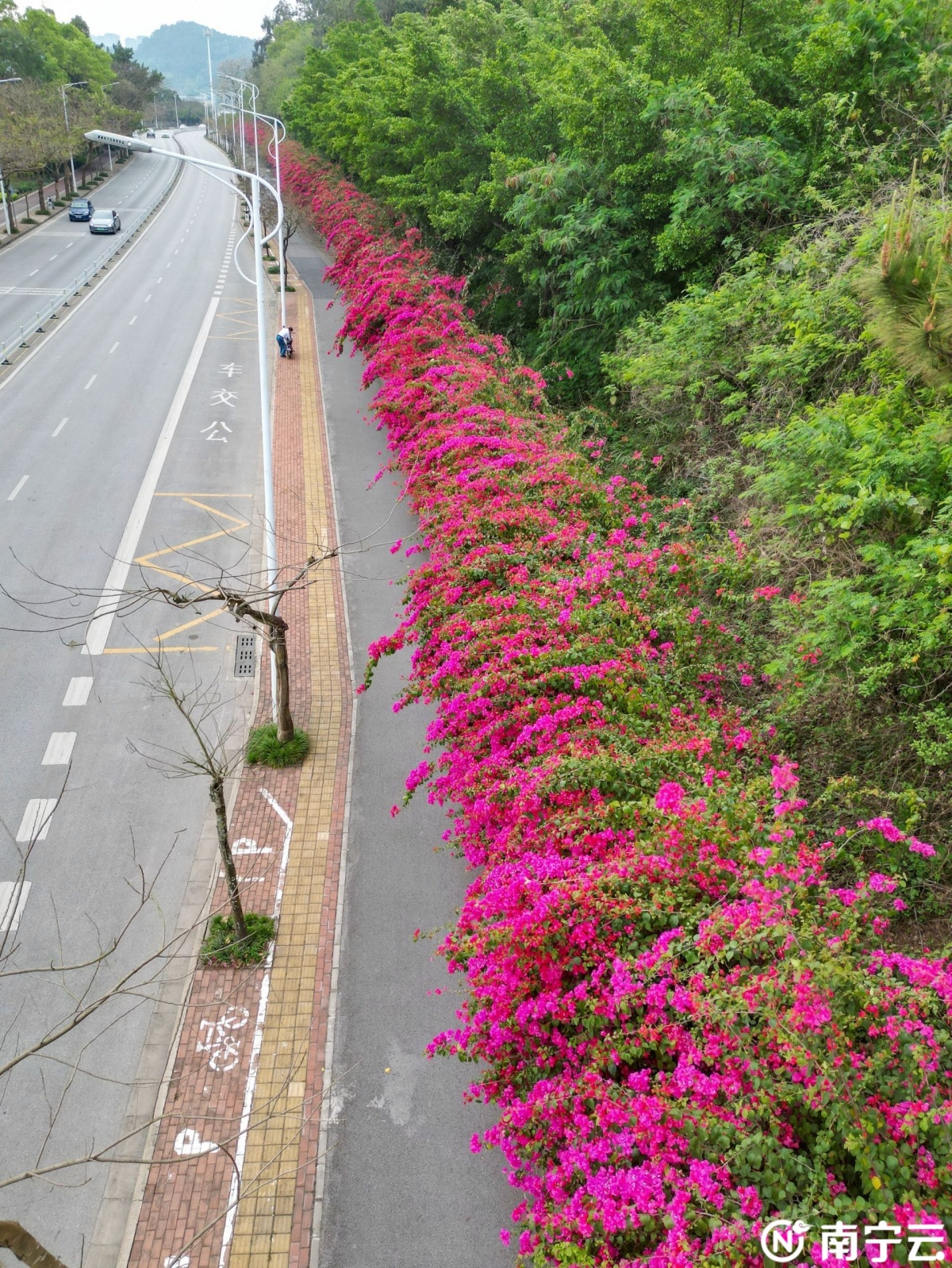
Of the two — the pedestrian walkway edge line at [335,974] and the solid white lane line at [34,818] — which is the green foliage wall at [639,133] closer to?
the pedestrian walkway edge line at [335,974]

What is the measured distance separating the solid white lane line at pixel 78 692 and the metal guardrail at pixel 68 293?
661 inches

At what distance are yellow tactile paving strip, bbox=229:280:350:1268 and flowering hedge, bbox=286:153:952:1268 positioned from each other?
1.82 meters

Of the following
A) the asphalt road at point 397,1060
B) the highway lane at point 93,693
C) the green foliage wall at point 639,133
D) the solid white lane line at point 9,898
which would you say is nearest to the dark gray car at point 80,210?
the highway lane at point 93,693

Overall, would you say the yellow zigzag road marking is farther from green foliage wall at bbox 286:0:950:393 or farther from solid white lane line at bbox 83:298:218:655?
green foliage wall at bbox 286:0:950:393

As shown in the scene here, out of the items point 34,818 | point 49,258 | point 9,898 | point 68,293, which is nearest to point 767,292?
point 34,818

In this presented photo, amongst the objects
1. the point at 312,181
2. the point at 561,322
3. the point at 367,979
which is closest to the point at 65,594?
the point at 367,979

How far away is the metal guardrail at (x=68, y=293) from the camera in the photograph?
1008 inches

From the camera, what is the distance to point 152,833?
10.0 m

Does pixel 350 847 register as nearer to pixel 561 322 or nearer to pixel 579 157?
pixel 561 322

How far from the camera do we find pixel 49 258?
36.2m

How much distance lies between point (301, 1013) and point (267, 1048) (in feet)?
1.46

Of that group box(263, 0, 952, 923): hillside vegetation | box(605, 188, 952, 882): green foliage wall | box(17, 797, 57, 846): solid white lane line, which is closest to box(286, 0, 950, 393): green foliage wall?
box(263, 0, 952, 923): hillside vegetation

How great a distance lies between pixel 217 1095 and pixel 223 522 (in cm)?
1184

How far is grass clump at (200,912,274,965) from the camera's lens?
852 centimetres
